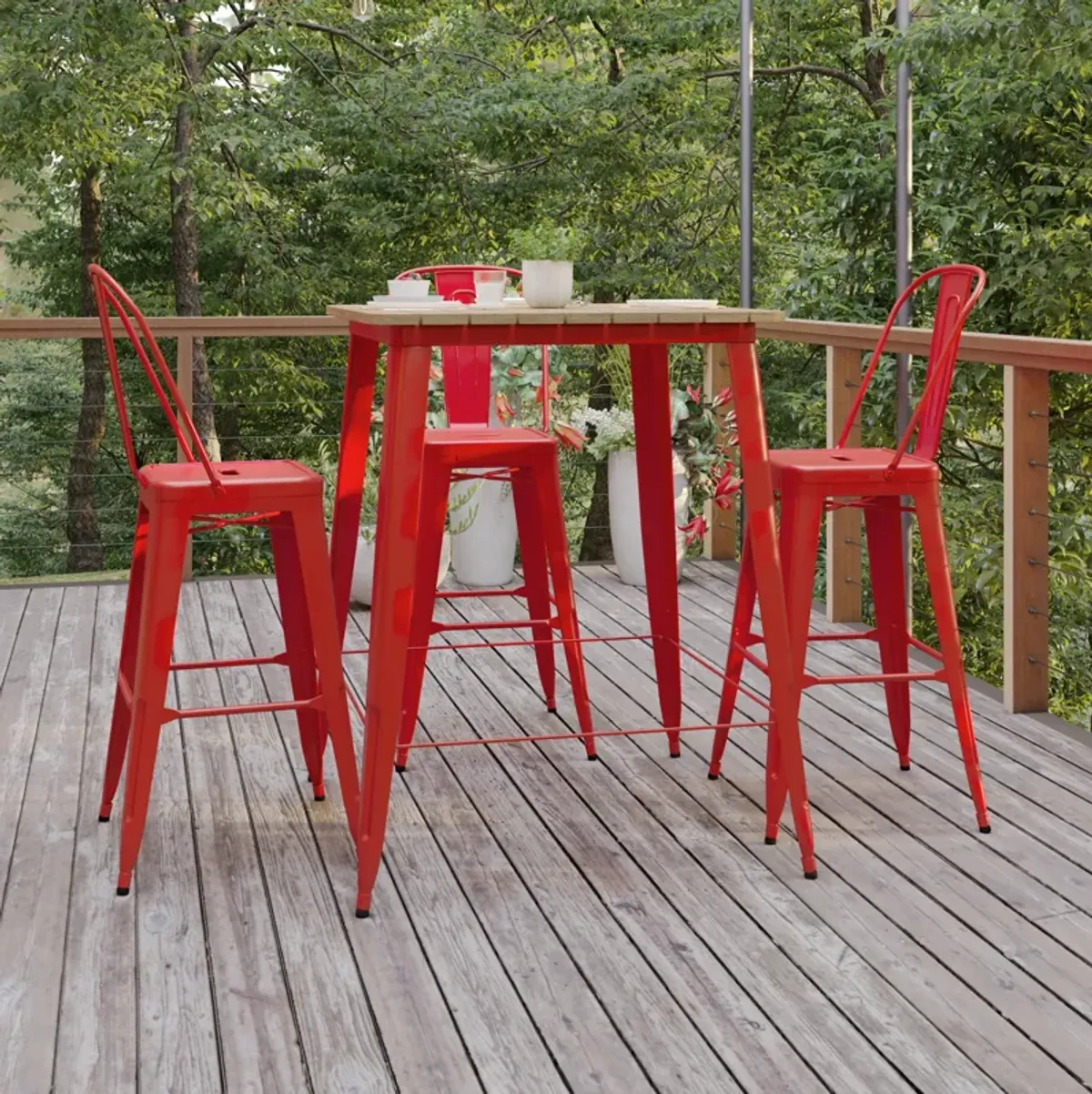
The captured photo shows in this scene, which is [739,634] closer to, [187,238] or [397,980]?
[397,980]

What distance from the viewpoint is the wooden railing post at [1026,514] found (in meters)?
3.66

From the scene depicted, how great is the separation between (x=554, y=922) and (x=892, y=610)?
3.83 ft

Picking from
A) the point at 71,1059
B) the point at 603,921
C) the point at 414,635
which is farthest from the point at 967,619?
the point at 71,1059

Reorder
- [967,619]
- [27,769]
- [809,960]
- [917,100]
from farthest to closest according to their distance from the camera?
[967,619] < [917,100] < [27,769] < [809,960]

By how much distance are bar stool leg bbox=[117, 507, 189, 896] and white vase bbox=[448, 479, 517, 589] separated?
2.75 meters

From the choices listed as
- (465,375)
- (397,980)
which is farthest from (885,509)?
(397,980)

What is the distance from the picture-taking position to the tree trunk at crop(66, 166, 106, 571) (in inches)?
458

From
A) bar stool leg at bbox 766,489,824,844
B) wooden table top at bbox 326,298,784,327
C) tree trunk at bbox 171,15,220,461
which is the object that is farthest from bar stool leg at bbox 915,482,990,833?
tree trunk at bbox 171,15,220,461

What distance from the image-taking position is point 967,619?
944 cm

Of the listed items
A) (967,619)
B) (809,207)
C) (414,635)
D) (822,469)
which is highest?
(809,207)

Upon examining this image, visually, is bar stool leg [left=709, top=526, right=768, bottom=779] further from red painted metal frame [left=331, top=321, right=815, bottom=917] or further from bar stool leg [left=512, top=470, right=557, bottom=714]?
bar stool leg [left=512, top=470, right=557, bottom=714]

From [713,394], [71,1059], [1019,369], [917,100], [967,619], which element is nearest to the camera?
[71,1059]

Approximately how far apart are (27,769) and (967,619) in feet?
23.5

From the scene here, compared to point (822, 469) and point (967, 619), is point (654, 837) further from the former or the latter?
point (967, 619)
